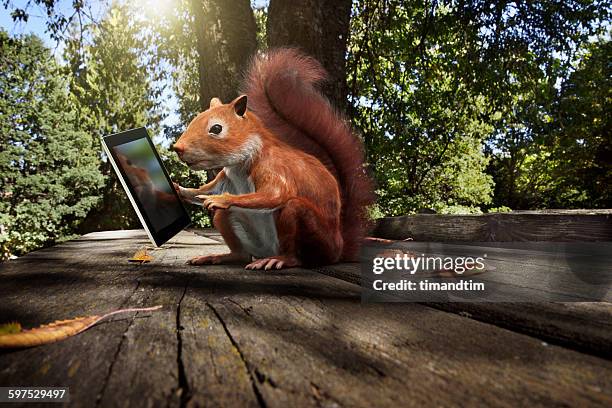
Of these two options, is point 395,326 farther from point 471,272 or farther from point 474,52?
point 474,52

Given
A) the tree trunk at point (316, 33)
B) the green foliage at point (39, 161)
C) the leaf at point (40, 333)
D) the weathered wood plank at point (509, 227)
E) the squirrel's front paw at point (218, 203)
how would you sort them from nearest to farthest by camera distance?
the leaf at point (40, 333), the squirrel's front paw at point (218, 203), the weathered wood plank at point (509, 227), the tree trunk at point (316, 33), the green foliage at point (39, 161)

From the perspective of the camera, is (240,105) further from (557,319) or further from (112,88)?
(112,88)

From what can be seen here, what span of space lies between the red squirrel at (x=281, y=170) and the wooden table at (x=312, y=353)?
1.10 ft

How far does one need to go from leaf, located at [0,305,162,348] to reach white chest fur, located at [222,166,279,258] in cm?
59

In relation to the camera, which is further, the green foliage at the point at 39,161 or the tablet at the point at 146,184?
the green foliage at the point at 39,161

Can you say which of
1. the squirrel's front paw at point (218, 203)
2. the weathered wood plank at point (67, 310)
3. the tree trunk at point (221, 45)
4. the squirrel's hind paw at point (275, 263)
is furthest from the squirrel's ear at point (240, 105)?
the tree trunk at point (221, 45)

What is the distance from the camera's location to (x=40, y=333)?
57 centimetres

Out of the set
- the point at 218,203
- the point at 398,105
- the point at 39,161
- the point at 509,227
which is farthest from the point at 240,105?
the point at 39,161

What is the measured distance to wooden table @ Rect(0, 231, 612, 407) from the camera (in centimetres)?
41

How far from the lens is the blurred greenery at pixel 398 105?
408 centimetres

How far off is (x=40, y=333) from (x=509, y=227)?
156cm

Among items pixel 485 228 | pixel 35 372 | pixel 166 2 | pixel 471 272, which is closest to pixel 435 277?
pixel 471 272

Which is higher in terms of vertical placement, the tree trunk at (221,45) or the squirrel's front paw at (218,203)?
the tree trunk at (221,45)

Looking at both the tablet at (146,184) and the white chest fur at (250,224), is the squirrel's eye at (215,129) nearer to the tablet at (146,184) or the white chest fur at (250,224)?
the white chest fur at (250,224)
